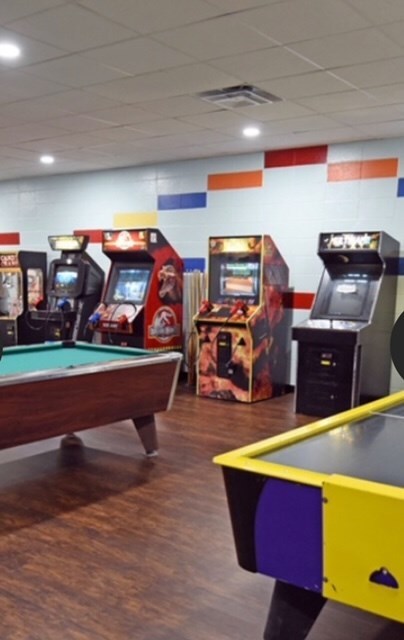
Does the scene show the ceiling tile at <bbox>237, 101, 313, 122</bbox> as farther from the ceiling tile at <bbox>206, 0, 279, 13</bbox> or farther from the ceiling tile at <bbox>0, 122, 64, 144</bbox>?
the ceiling tile at <bbox>0, 122, 64, 144</bbox>

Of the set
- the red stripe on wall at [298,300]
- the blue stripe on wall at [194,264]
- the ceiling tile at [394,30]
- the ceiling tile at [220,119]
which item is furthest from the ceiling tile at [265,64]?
the blue stripe on wall at [194,264]

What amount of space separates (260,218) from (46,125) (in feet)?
8.21

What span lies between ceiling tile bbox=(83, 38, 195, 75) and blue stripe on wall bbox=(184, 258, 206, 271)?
3404 mm

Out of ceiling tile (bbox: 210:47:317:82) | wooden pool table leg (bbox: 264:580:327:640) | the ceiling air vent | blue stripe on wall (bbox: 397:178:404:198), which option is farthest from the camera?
blue stripe on wall (bbox: 397:178:404:198)

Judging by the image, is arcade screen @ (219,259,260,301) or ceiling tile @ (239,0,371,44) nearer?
ceiling tile @ (239,0,371,44)

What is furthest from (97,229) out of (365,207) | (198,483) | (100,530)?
(100,530)

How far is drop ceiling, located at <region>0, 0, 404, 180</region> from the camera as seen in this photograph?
10.1 feet

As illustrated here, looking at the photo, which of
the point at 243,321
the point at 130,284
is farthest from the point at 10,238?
the point at 243,321

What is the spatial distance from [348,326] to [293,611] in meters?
3.82

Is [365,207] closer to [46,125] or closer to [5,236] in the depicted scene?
[46,125]

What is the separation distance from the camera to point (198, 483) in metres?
3.79

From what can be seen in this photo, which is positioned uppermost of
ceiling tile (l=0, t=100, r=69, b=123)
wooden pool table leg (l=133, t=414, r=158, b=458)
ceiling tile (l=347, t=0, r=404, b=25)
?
ceiling tile (l=347, t=0, r=404, b=25)

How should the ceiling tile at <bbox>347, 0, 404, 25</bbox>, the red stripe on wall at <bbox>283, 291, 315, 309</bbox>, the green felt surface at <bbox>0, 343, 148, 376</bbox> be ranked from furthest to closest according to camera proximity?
the red stripe on wall at <bbox>283, 291, 315, 309</bbox>
the green felt surface at <bbox>0, 343, 148, 376</bbox>
the ceiling tile at <bbox>347, 0, 404, 25</bbox>

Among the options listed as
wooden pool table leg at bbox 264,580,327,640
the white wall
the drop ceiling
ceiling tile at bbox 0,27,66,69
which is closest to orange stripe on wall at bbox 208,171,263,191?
the white wall
